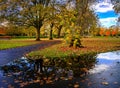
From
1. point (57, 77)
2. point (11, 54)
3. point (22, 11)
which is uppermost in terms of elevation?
point (22, 11)

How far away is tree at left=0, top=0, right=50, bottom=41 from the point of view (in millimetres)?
55062

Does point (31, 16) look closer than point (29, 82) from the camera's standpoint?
No

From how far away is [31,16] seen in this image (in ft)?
187

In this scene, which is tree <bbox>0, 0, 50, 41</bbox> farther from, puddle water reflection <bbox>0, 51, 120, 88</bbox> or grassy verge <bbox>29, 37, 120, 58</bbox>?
puddle water reflection <bbox>0, 51, 120, 88</bbox>

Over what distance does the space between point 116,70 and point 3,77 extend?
16.2 feet

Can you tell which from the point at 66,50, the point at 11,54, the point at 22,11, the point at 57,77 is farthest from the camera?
the point at 22,11

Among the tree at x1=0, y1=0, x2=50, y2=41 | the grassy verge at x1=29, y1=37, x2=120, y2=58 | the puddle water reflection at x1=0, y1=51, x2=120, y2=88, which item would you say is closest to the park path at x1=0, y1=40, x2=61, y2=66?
the grassy verge at x1=29, y1=37, x2=120, y2=58

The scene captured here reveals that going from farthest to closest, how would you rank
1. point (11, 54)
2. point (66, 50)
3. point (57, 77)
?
1. point (66, 50)
2. point (11, 54)
3. point (57, 77)

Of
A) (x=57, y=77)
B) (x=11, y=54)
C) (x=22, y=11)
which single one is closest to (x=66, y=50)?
(x=11, y=54)

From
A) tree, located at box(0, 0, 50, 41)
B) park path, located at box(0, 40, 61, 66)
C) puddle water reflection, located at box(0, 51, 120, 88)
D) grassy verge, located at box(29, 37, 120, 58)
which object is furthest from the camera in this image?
tree, located at box(0, 0, 50, 41)

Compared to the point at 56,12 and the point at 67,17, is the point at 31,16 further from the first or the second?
the point at 67,17

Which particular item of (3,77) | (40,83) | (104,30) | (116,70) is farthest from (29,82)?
(104,30)

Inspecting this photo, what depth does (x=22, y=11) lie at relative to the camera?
180ft

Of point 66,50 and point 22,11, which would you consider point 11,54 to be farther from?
point 22,11
